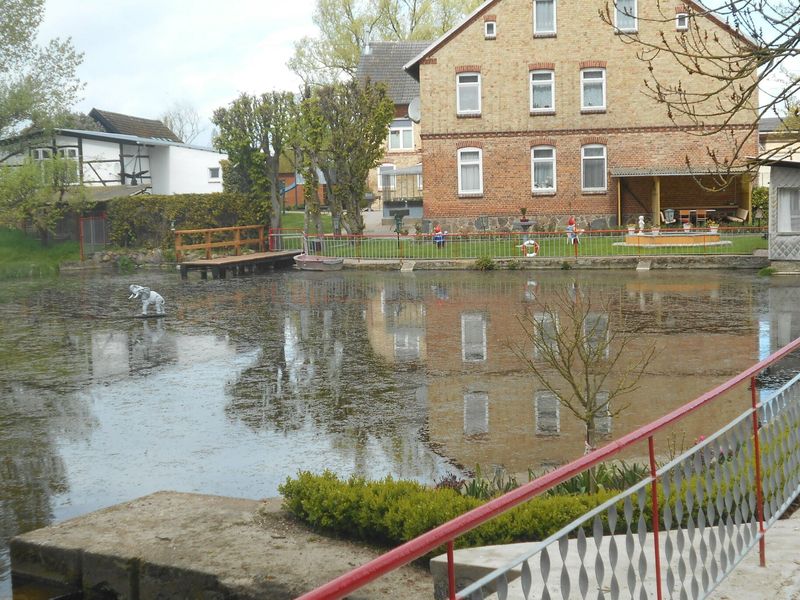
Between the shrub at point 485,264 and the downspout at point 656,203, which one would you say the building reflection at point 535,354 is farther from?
the downspout at point 656,203

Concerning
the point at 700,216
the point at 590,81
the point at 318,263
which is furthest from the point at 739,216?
the point at 318,263

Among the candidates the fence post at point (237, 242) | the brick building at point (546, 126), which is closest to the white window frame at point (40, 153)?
the fence post at point (237, 242)

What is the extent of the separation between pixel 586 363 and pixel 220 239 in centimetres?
3434

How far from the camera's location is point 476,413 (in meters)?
12.3

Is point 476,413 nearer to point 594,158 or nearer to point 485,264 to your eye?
point 485,264

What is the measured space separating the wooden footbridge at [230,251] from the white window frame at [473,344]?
15679mm

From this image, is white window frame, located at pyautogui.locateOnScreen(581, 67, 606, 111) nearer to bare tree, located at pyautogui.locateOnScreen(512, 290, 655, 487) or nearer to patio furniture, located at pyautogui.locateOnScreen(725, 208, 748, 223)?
patio furniture, located at pyautogui.locateOnScreen(725, 208, 748, 223)

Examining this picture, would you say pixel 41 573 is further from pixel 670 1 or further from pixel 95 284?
pixel 670 1

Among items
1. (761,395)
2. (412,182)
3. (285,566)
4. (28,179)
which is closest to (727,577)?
(285,566)

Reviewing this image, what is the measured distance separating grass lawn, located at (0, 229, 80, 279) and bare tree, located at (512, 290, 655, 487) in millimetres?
27071

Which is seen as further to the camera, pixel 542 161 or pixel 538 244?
pixel 542 161

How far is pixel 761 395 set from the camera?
12227mm

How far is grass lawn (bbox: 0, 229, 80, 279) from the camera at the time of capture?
4056 cm

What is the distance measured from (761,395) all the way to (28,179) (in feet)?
120
